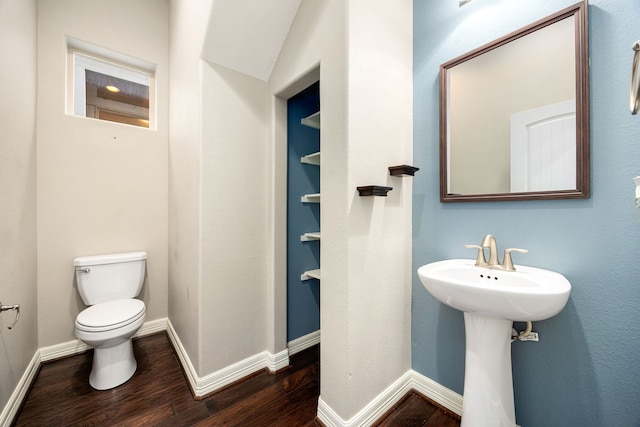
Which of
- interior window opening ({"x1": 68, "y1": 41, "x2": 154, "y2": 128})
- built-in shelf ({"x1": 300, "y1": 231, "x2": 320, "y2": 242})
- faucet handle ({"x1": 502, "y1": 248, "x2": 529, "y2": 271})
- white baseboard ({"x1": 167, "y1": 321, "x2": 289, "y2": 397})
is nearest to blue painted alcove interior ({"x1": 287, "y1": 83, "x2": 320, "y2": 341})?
built-in shelf ({"x1": 300, "y1": 231, "x2": 320, "y2": 242})

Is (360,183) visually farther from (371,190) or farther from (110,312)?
(110,312)

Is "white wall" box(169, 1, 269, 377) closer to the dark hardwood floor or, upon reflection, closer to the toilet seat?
the dark hardwood floor

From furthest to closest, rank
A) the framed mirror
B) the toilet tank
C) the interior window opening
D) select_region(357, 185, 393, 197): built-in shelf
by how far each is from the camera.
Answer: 1. the interior window opening
2. the toilet tank
3. select_region(357, 185, 393, 197): built-in shelf
4. the framed mirror

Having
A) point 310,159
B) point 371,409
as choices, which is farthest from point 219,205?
point 371,409

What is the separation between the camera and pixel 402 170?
130 centimetres

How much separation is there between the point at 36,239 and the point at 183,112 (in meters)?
1.40

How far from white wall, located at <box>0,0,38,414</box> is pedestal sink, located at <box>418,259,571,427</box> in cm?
216

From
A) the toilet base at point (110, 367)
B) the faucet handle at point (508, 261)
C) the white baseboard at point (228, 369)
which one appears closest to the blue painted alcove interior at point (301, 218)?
the white baseboard at point (228, 369)

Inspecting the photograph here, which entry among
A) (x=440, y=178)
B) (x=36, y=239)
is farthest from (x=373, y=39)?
(x=36, y=239)

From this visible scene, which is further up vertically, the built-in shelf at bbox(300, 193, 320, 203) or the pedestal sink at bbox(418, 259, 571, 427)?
the built-in shelf at bbox(300, 193, 320, 203)

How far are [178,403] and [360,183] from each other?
64.3 inches

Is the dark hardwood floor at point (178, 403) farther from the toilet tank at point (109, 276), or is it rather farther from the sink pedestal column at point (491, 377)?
the toilet tank at point (109, 276)

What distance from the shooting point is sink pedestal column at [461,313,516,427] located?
3.52 ft

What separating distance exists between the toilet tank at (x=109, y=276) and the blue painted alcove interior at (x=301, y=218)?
4.16 ft
